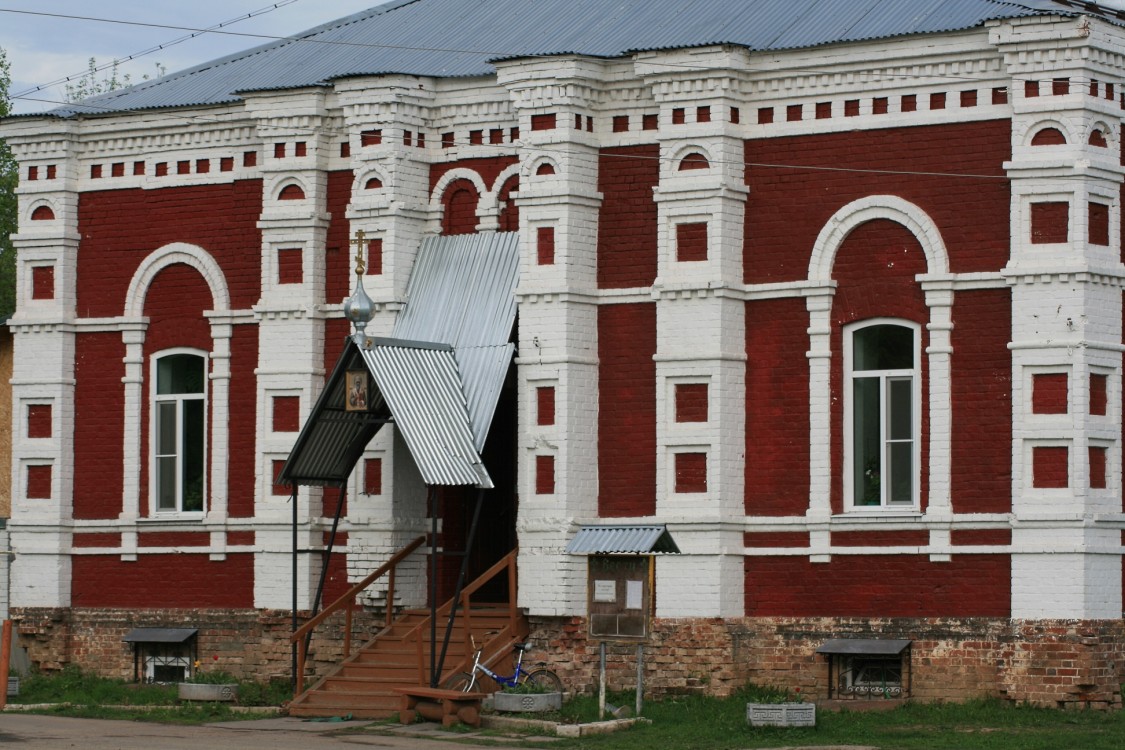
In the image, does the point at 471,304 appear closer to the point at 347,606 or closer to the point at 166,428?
the point at 347,606

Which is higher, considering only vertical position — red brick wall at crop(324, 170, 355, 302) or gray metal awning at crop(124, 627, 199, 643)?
red brick wall at crop(324, 170, 355, 302)

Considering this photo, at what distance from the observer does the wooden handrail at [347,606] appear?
24750 mm

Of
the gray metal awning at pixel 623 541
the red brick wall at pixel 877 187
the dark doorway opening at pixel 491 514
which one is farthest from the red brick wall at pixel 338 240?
the gray metal awning at pixel 623 541

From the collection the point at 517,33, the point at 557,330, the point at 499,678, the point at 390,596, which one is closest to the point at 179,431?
the point at 390,596

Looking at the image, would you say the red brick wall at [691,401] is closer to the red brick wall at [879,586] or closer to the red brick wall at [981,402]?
the red brick wall at [879,586]

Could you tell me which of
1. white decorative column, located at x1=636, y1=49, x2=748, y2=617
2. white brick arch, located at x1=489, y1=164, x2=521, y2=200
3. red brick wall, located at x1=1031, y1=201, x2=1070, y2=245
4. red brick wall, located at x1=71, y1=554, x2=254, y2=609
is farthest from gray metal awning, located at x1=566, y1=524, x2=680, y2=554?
red brick wall, located at x1=71, y1=554, x2=254, y2=609

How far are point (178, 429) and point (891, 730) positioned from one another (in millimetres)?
10523

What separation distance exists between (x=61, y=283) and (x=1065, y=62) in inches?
508

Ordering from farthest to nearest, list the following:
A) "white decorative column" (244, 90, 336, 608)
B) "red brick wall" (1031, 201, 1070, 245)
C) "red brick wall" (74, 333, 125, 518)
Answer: "red brick wall" (74, 333, 125, 518)
"white decorative column" (244, 90, 336, 608)
"red brick wall" (1031, 201, 1070, 245)

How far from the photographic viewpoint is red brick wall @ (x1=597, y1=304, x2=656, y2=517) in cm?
2467

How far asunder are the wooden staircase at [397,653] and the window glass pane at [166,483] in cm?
343

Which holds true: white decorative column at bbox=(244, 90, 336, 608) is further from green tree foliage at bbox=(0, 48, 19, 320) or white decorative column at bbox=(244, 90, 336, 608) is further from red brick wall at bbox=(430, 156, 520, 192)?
green tree foliage at bbox=(0, 48, 19, 320)

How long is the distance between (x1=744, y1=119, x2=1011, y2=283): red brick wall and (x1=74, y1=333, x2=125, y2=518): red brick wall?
28.3ft

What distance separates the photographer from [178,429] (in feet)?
91.9
